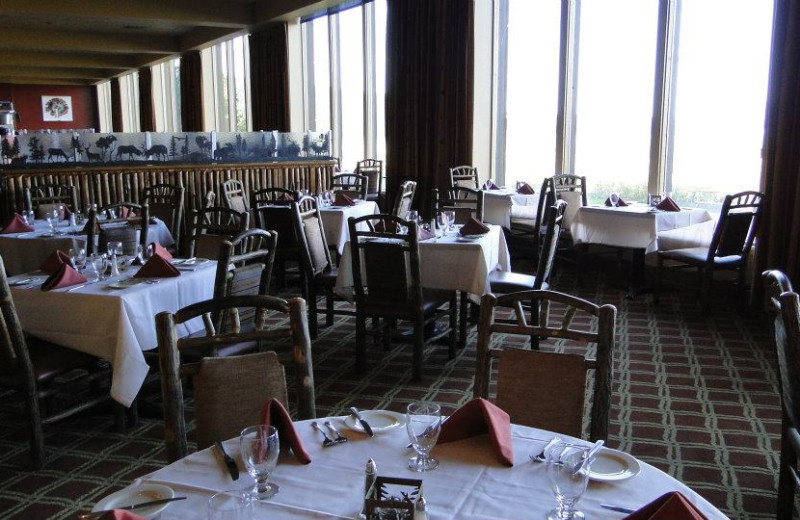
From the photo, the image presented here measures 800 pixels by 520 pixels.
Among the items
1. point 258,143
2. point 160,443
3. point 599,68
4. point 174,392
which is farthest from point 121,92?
point 174,392

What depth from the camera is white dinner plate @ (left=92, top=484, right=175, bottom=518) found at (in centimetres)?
132

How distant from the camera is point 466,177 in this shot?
7914 millimetres

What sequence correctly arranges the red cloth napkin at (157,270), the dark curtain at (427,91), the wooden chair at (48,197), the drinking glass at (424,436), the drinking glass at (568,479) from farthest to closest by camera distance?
1. the dark curtain at (427,91)
2. the wooden chair at (48,197)
3. the red cloth napkin at (157,270)
4. the drinking glass at (424,436)
5. the drinking glass at (568,479)

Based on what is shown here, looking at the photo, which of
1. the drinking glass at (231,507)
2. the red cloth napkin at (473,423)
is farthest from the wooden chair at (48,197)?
the drinking glass at (231,507)

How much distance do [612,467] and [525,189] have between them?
6.26 m

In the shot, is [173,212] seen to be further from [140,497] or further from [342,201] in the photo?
[140,497]

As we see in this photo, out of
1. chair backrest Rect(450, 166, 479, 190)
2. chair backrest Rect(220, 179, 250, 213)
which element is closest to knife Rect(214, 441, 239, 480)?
chair backrest Rect(220, 179, 250, 213)

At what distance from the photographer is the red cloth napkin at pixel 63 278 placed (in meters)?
3.12

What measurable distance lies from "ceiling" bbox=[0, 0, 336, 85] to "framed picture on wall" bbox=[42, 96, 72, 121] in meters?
2.48

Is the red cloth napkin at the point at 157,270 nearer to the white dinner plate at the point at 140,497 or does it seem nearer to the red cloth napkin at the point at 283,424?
the red cloth napkin at the point at 283,424

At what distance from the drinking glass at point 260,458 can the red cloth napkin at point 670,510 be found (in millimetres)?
690

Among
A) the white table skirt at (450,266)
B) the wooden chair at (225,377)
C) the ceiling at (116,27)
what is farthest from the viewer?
the ceiling at (116,27)

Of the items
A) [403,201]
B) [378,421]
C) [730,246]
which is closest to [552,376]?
[378,421]

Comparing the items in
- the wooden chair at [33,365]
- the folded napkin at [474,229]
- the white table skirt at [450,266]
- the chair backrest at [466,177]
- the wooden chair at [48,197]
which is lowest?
the wooden chair at [33,365]
